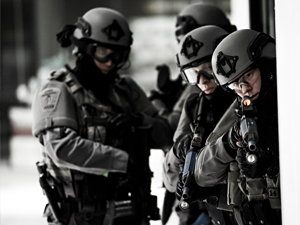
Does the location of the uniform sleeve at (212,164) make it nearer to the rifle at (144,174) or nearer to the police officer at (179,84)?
the police officer at (179,84)

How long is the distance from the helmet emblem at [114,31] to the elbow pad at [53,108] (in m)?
0.40

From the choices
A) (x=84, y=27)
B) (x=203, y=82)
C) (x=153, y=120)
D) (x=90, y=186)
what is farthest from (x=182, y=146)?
(x=84, y=27)

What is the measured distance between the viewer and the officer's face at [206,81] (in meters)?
2.87

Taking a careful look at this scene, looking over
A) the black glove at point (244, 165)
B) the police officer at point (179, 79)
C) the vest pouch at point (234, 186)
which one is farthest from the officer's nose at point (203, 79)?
the police officer at point (179, 79)

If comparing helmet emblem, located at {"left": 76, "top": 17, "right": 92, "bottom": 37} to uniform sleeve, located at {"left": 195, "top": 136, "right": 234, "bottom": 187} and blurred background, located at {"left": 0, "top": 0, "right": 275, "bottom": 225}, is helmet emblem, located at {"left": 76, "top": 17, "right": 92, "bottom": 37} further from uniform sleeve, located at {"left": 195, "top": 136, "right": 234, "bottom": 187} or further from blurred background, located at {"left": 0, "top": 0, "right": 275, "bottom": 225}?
blurred background, located at {"left": 0, "top": 0, "right": 275, "bottom": 225}

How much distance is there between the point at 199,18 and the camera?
4.14 meters

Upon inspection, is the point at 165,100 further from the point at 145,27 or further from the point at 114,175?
the point at 145,27

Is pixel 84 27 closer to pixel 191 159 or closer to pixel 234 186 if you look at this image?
pixel 191 159

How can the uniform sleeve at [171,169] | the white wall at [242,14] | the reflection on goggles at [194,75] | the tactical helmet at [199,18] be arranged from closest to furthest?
the reflection on goggles at [194,75] → the uniform sleeve at [171,169] → the tactical helmet at [199,18] → the white wall at [242,14]

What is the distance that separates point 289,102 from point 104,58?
6.12 feet

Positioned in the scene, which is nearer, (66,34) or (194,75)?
(194,75)

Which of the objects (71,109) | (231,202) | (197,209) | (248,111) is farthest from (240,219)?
(71,109)

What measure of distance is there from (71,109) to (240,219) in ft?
4.81

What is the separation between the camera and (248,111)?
7.58 feet
